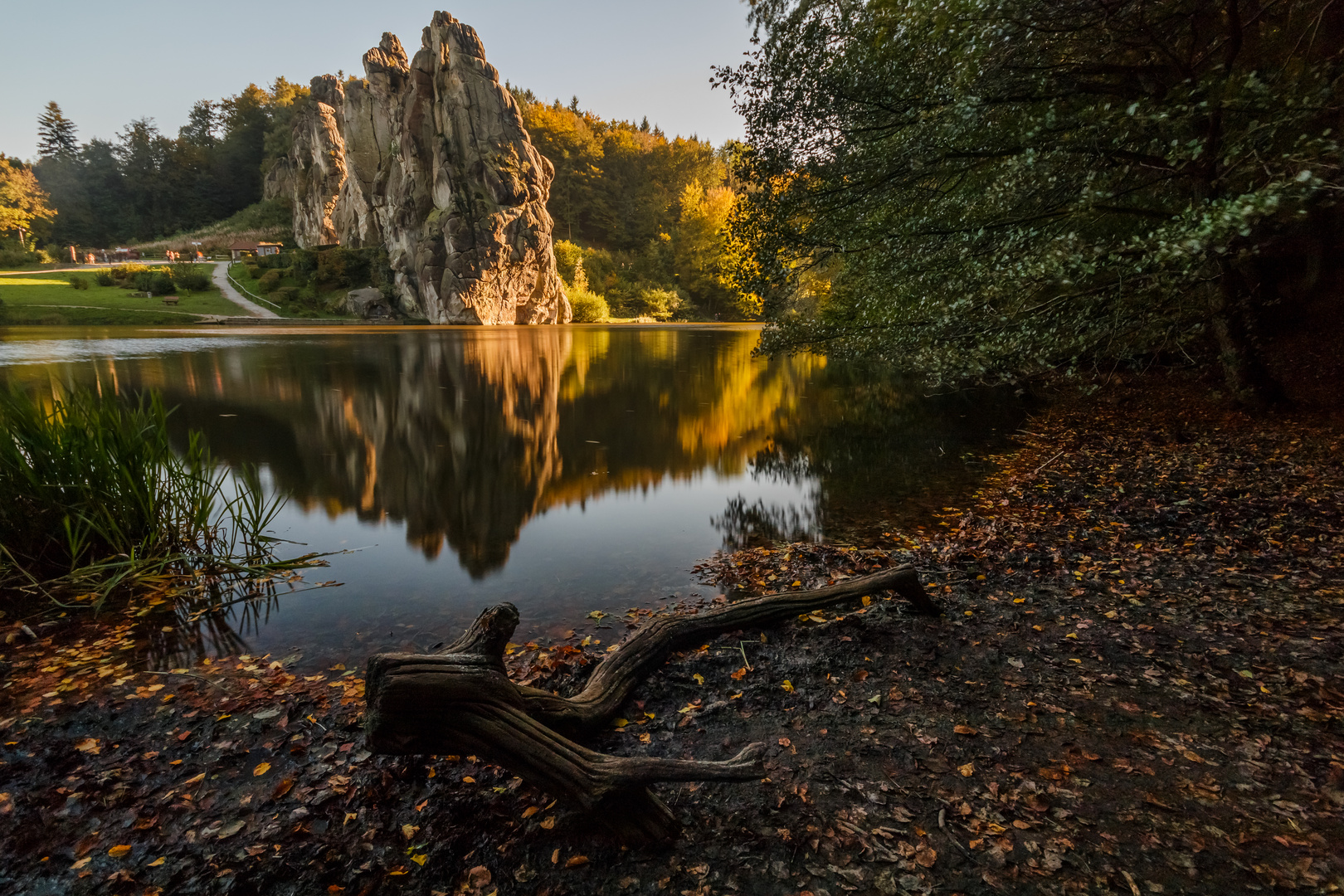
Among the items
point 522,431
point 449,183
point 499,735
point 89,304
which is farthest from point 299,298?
point 499,735

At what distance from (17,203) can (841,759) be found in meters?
97.6

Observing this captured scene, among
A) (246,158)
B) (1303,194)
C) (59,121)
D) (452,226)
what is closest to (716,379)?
(1303,194)

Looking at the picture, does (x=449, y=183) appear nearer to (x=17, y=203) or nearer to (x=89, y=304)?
(x=89, y=304)

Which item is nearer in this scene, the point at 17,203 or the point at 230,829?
the point at 230,829

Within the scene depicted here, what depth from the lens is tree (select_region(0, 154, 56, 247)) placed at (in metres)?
60.1

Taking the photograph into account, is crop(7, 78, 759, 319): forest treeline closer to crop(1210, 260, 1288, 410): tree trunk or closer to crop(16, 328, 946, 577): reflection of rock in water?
crop(16, 328, 946, 577): reflection of rock in water

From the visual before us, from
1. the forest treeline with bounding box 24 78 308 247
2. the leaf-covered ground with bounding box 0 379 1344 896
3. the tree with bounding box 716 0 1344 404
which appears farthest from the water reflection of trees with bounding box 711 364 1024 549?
the forest treeline with bounding box 24 78 308 247

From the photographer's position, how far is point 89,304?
4794 centimetres

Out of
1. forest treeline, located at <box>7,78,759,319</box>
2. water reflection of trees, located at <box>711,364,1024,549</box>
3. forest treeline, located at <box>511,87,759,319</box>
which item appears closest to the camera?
water reflection of trees, located at <box>711,364,1024,549</box>

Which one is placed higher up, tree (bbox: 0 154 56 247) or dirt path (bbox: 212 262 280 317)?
tree (bbox: 0 154 56 247)

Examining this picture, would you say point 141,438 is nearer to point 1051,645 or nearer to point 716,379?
point 1051,645

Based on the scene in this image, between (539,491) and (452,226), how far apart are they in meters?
55.0

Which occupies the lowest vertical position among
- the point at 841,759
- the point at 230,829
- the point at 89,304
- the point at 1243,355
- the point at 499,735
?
the point at 230,829

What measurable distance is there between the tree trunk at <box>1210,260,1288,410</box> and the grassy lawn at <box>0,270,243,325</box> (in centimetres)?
6127
